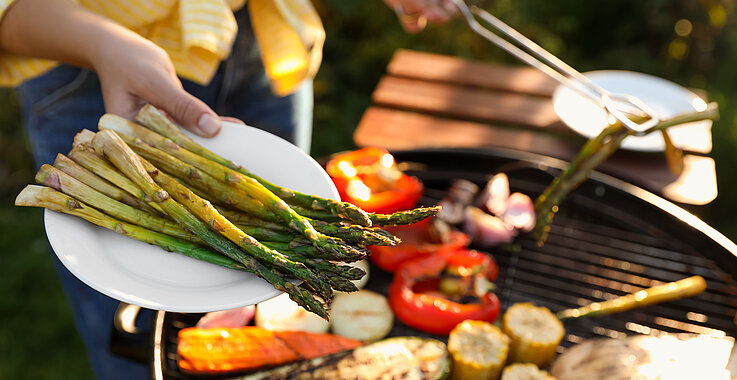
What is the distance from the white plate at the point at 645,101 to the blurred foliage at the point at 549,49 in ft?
5.38

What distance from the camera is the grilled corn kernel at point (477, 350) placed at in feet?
7.14

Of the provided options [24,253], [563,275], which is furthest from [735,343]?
[24,253]

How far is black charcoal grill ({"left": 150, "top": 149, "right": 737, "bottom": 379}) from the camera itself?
2.57 metres

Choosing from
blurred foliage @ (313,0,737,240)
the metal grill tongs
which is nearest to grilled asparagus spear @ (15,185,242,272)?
the metal grill tongs

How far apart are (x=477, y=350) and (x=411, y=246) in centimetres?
62

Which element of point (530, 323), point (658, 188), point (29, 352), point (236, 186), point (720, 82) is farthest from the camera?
point (720, 82)

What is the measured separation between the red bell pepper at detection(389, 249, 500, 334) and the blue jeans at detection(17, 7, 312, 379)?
3.19ft

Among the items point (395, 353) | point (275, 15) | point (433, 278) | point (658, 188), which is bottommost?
point (395, 353)

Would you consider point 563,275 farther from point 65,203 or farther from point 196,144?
point 65,203

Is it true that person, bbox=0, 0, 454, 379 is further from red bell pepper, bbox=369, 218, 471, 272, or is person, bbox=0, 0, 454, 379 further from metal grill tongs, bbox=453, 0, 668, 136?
red bell pepper, bbox=369, 218, 471, 272

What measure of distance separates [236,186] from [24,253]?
3469 mm

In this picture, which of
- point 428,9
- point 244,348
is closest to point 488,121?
point 428,9

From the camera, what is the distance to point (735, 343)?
2.21 metres

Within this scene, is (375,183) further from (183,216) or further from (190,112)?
(183,216)
